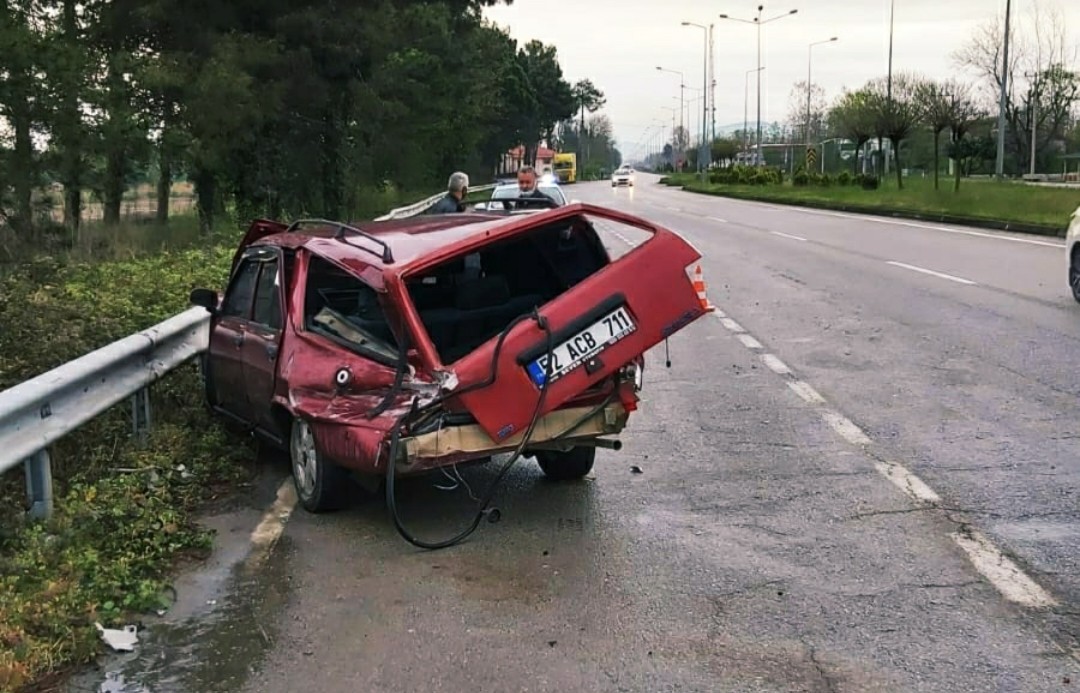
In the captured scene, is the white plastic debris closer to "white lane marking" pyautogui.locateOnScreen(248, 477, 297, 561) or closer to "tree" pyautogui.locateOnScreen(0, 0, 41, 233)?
"white lane marking" pyautogui.locateOnScreen(248, 477, 297, 561)

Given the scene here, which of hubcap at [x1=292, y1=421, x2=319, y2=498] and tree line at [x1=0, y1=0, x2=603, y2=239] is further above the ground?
tree line at [x1=0, y1=0, x2=603, y2=239]

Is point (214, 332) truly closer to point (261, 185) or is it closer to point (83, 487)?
point (83, 487)

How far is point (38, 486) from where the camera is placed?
5.71 m

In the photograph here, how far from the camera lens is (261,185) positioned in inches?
1126

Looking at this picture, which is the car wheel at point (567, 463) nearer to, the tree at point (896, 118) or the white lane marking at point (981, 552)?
the white lane marking at point (981, 552)

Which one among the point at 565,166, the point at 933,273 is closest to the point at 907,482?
the point at 933,273

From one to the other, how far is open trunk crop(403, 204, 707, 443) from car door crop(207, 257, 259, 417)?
4.48ft

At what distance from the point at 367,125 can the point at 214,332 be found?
31.3 m

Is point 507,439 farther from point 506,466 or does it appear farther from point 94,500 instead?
point 94,500

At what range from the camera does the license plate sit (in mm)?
5586

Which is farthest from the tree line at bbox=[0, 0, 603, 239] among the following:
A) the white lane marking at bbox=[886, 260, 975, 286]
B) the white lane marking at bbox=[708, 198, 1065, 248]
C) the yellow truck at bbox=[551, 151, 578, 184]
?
the yellow truck at bbox=[551, 151, 578, 184]

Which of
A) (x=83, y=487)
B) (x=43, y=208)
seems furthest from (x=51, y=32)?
(x=83, y=487)

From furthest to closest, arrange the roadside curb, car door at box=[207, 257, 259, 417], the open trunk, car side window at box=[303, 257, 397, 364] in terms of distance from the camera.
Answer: the roadside curb, car door at box=[207, 257, 259, 417], car side window at box=[303, 257, 397, 364], the open trunk

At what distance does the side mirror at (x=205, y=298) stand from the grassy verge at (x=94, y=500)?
85 cm
